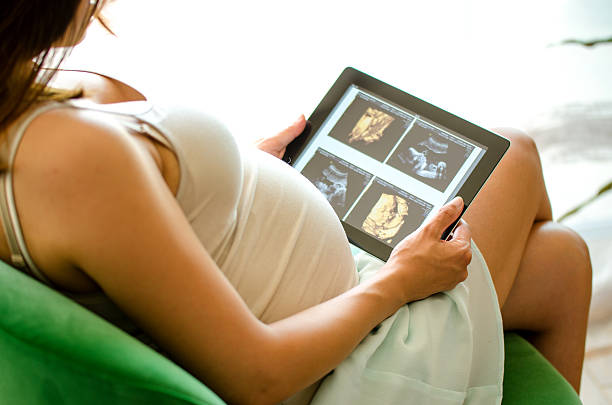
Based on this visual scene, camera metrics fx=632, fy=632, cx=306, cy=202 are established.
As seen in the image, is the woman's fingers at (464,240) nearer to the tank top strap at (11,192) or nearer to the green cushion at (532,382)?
the green cushion at (532,382)

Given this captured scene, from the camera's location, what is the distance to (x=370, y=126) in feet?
3.01

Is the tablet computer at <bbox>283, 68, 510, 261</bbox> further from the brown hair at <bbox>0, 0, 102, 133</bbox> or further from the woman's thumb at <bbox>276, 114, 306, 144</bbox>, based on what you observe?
the brown hair at <bbox>0, 0, 102, 133</bbox>

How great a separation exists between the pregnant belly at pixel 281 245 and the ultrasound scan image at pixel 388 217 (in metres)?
0.08

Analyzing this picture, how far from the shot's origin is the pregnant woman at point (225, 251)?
55cm

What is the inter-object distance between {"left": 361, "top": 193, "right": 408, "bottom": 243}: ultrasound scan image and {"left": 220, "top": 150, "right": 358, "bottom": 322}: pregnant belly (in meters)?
0.08

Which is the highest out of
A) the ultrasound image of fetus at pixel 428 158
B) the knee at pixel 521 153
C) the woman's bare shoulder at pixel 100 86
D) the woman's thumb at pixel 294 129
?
the knee at pixel 521 153

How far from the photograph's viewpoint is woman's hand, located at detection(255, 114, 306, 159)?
0.95m

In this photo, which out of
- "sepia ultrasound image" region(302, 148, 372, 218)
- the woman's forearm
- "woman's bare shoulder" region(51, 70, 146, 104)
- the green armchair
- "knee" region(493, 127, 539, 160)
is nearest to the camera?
the green armchair

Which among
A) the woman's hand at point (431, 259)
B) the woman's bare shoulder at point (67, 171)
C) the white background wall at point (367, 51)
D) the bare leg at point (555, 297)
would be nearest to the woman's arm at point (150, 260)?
the woman's bare shoulder at point (67, 171)

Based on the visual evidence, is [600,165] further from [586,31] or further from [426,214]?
[426,214]

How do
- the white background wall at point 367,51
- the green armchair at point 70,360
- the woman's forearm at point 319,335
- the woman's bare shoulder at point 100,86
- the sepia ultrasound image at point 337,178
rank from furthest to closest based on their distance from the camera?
1. the white background wall at point 367,51
2. the sepia ultrasound image at point 337,178
3. the woman's bare shoulder at point 100,86
4. the woman's forearm at point 319,335
5. the green armchair at point 70,360

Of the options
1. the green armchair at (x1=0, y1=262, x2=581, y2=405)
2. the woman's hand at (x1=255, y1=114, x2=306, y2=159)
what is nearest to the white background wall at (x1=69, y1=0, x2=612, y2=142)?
the woman's hand at (x1=255, y1=114, x2=306, y2=159)

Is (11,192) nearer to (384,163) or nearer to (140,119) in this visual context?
(140,119)

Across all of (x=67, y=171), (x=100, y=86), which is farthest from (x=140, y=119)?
(x=100, y=86)
